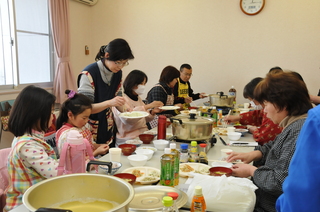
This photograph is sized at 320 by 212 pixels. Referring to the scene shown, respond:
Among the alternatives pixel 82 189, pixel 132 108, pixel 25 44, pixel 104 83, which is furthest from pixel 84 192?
pixel 25 44

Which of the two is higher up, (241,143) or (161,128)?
(161,128)

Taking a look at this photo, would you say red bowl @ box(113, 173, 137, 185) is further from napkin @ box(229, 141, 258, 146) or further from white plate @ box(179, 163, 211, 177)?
napkin @ box(229, 141, 258, 146)

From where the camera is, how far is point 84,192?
1.04 metres

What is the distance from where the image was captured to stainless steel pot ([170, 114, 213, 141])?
1.90 m

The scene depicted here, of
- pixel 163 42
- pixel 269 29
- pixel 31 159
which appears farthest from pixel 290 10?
pixel 31 159

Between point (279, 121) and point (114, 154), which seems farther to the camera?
point (114, 154)

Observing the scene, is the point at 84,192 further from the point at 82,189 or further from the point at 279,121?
the point at 279,121

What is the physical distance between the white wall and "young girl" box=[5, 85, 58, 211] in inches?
151

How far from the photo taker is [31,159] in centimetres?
138

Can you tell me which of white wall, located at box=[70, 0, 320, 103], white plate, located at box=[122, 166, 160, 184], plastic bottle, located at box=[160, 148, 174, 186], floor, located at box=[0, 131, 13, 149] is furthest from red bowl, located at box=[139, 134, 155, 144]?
white wall, located at box=[70, 0, 320, 103]

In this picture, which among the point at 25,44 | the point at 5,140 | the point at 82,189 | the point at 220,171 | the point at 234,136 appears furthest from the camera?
the point at 25,44

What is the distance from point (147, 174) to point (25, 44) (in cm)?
345

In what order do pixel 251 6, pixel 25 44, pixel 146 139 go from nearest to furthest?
pixel 146 139 < pixel 25 44 < pixel 251 6

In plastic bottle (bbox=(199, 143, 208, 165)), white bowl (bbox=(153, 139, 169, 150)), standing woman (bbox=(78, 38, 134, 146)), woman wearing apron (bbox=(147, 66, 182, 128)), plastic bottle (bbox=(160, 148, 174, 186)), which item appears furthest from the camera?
woman wearing apron (bbox=(147, 66, 182, 128))
